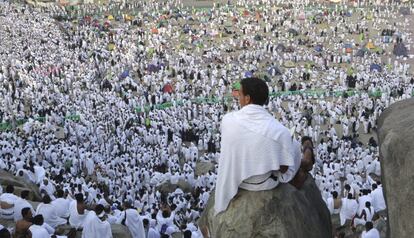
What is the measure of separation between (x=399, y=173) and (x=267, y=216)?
2.97ft

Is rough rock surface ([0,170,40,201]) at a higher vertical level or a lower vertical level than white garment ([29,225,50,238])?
lower

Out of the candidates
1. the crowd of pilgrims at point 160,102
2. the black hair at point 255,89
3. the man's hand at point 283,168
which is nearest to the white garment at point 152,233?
the crowd of pilgrims at point 160,102

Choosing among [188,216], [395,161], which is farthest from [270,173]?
[188,216]

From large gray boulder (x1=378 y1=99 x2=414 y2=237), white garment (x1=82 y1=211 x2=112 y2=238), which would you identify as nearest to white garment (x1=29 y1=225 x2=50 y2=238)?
white garment (x1=82 y1=211 x2=112 y2=238)

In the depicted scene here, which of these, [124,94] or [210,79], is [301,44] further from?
[124,94]

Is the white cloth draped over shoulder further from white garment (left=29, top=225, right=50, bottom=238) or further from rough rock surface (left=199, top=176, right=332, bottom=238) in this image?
white garment (left=29, top=225, right=50, bottom=238)

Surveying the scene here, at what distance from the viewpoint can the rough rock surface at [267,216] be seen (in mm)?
3672

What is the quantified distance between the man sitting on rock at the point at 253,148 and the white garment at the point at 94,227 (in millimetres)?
3351

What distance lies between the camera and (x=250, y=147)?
363 cm

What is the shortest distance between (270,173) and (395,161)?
83 cm

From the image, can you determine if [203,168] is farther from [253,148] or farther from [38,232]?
[253,148]

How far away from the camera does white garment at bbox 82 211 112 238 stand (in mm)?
6668

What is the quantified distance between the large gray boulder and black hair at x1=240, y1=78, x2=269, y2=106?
913 mm

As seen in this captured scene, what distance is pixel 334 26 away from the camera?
43.2 m
